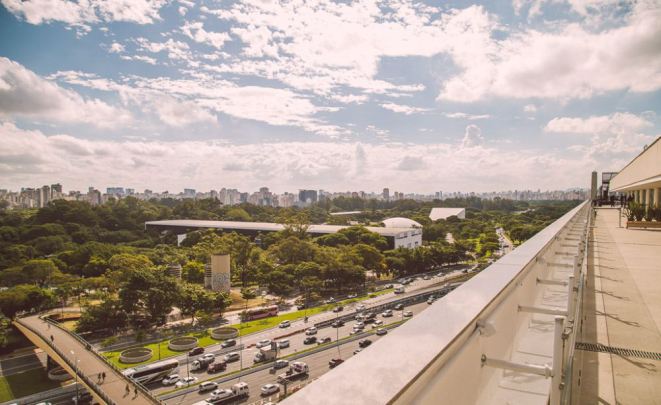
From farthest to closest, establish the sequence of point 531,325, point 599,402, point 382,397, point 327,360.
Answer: point 327,360, point 531,325, point 599,402, point 382,397

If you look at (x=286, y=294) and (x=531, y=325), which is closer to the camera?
(x=531, y=325)

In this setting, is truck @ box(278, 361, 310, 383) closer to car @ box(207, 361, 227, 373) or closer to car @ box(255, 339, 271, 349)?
car @ box(207, 361, 227, 373)

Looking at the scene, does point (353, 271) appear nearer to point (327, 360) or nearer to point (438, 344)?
point (327, 360)

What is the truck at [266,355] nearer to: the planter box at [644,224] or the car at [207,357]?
the car at [207,357]

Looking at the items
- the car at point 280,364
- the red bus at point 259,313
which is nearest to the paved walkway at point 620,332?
the car at point 280,364

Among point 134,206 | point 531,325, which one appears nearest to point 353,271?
point 531,325

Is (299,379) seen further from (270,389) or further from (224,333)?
(224,333)

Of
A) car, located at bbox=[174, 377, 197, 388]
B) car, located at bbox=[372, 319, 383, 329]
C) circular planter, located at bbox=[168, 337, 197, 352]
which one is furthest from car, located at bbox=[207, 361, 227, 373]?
car, located at bbox=[372, 319, 383, 329]
